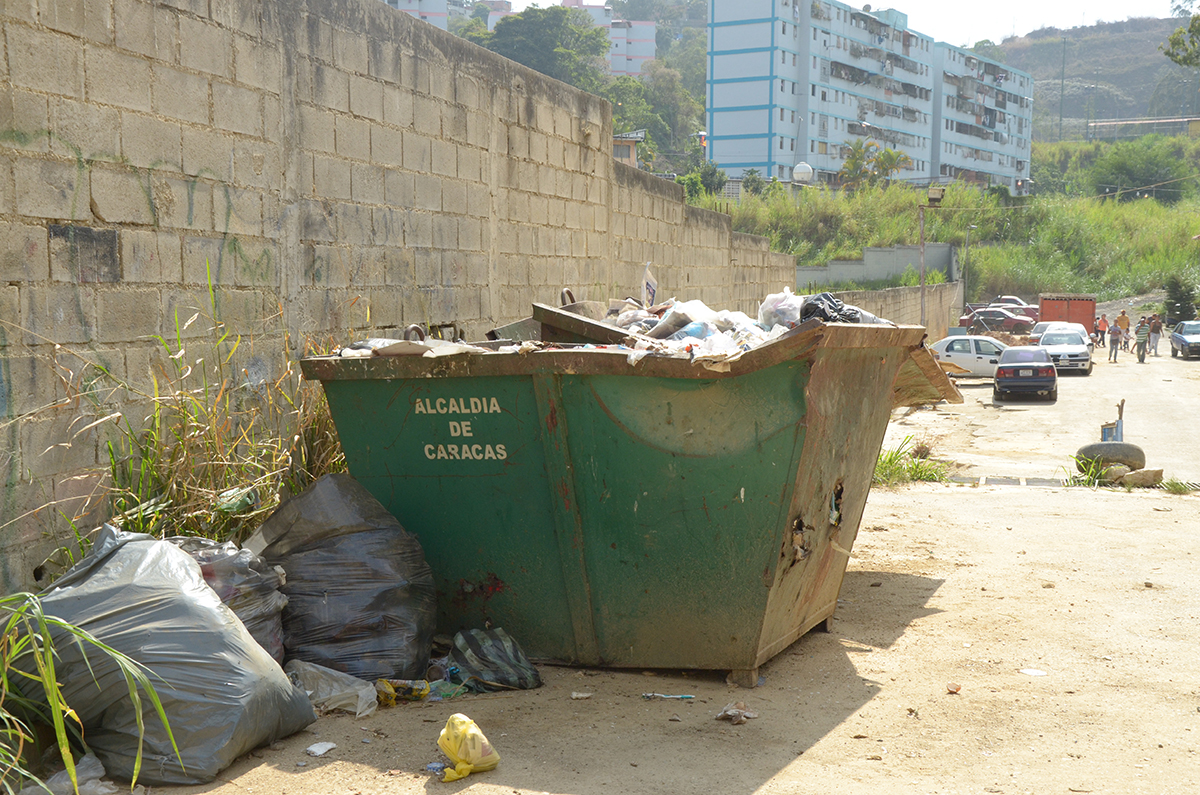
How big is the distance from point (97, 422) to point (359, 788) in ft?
6.34

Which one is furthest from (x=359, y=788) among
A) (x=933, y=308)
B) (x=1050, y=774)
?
(x=933, y=308)

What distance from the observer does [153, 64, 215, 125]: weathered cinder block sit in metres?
4.60

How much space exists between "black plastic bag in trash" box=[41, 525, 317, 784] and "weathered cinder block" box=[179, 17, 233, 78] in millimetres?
2582

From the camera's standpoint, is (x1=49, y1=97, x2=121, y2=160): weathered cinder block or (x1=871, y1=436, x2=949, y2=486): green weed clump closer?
(x1=49, y1=97, x2=121, y2=160): weathered cinder block

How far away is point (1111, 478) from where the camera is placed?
9.77 metres

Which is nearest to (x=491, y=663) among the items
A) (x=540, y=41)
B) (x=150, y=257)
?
(x=150, y=257)

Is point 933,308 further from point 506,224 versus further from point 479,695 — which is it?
point 479,695

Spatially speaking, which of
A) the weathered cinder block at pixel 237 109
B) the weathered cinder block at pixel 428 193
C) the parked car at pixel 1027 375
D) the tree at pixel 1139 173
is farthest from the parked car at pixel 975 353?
the tree at pixel 1139 173

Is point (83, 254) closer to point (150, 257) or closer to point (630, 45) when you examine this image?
point (150, 257)

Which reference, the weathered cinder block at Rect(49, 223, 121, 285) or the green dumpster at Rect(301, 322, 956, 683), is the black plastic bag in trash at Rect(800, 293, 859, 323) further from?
the weathered cinder block at Rect(49, 223, 121, 285)

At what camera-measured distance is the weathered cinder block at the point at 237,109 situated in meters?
5.00

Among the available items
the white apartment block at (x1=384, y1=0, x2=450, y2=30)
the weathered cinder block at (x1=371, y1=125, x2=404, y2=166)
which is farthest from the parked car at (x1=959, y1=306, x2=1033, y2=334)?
the white apartment block at (x1=384, y1=0, x2=450, y2=30)

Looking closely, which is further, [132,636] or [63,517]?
[63,517]

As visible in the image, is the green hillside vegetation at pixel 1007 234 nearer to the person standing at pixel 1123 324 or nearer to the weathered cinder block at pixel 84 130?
the person standing at pixel 1123 324
